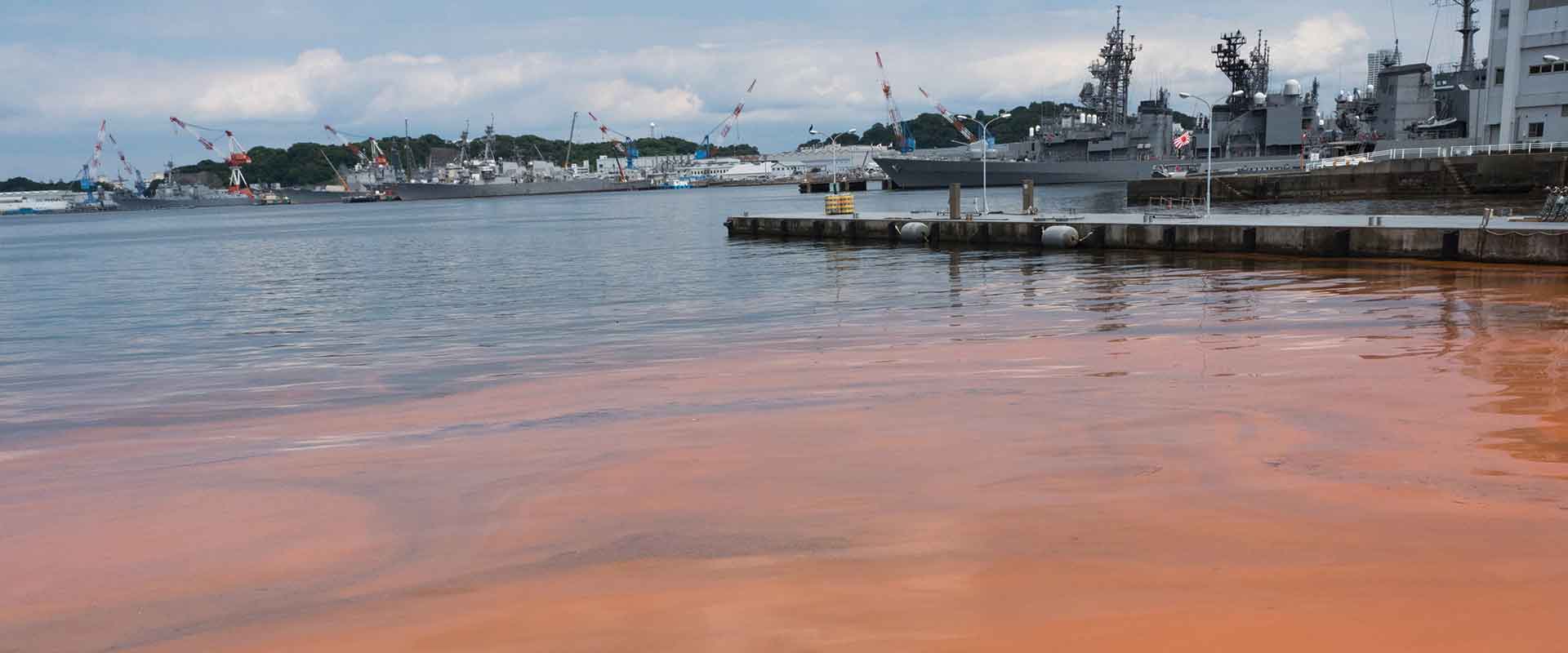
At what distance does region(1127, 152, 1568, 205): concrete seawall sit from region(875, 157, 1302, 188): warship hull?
882 inches

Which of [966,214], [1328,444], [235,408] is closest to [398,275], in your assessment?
[966,214]

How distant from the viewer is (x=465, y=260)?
3909 cm

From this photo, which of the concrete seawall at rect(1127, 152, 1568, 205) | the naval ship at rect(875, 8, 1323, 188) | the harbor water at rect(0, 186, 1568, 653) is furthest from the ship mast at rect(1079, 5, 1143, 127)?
the harbor water at rect(0, 186, 1568, 653)

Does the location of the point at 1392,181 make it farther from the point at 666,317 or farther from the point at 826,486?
the point at 826,486

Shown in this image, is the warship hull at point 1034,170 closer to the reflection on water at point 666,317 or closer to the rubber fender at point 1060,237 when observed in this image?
the rubber fender at point 1060,237

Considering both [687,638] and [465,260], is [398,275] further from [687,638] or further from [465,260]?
[687,638]

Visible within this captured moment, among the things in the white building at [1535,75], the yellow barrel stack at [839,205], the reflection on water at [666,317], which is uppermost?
the white building at [1535,75]

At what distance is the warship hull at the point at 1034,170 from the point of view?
83.7 metres

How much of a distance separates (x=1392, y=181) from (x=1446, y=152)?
855 cm

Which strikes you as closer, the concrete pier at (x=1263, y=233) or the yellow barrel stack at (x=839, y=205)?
the concrete pier at (x=1263, y=233)

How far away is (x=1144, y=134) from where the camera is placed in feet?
314

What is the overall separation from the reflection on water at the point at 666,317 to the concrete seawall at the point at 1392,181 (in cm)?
3163

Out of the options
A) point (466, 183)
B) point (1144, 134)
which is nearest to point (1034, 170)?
point (1144, 134)

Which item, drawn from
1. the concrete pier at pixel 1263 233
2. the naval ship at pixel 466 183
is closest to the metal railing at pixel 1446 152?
the concrete pier at pixel 1263 233
